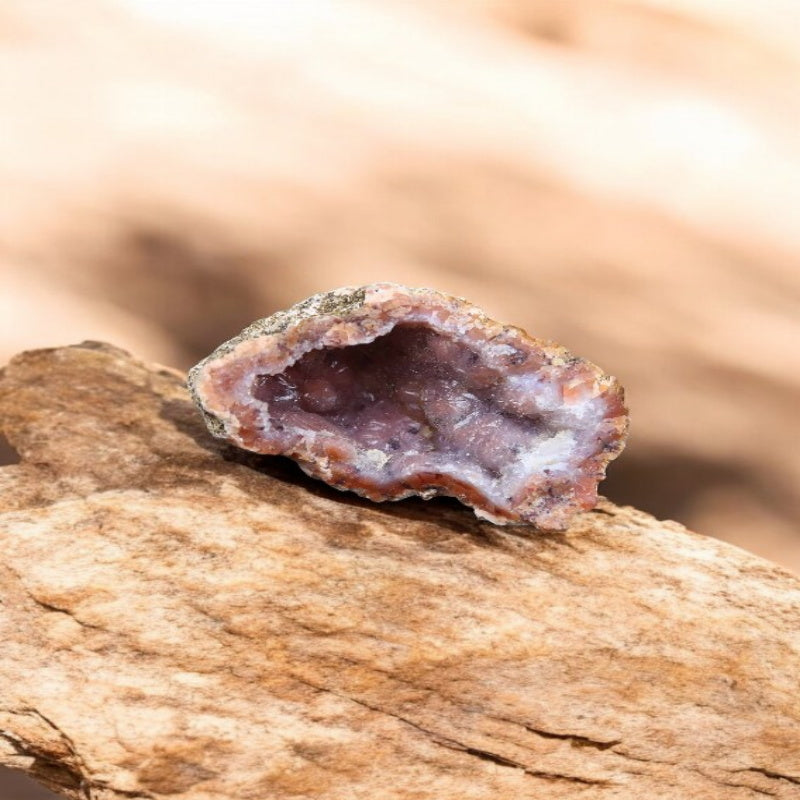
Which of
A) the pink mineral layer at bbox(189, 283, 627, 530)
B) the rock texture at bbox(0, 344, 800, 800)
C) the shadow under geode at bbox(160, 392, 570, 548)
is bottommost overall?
the rock texture at bbox(0, 344, 800, 800)

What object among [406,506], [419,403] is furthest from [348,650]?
[419,403]


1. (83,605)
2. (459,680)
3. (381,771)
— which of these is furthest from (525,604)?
(83,605)

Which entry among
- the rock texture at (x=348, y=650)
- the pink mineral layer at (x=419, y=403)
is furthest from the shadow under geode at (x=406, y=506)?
the pink mineral layer at (x=419, y=403)

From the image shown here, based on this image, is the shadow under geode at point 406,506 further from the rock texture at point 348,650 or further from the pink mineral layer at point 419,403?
the pink mineral layer at point 419,403

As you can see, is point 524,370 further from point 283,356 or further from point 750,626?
point 750,626

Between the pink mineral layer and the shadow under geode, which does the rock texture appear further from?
the pink mineral layer

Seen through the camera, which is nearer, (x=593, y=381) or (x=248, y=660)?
(x=248, y=660)

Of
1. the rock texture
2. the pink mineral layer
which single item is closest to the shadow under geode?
the rock texture
